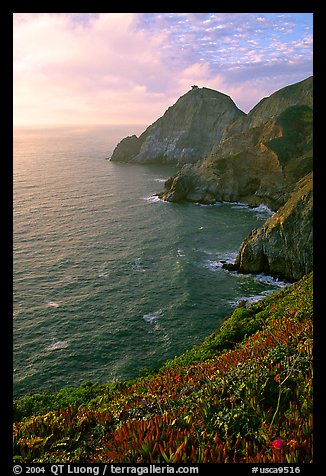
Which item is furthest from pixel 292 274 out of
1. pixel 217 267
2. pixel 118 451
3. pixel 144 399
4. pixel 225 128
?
pixel 225 128

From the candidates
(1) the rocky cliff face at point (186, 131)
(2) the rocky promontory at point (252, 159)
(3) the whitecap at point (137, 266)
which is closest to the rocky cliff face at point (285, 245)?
(2) the rocky promontory at point (252, 159)

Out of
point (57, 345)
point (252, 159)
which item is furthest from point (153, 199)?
point (57, 345)

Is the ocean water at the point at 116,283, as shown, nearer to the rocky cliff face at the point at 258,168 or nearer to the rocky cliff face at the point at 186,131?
the rocky cliff face at the point at 258,168

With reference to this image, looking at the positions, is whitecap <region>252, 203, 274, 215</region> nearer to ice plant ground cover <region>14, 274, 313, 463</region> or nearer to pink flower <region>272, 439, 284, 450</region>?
ice plant ground cover <region>14, 274, 313, 463</region>

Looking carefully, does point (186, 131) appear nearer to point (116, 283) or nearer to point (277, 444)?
point (116, 283)

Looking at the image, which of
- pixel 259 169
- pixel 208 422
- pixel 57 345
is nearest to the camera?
pixel 208 422

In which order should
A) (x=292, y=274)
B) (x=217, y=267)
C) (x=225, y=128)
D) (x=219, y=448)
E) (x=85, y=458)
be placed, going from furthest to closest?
1. (x=225, y=128)
2. (x=217, y=267)
3. (x=292, y=274)
4. (x=85, y=458)
5. (x=219, y=448)

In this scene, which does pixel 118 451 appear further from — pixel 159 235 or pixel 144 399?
pixel 159 235
